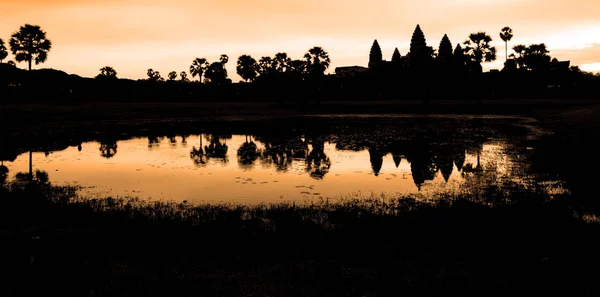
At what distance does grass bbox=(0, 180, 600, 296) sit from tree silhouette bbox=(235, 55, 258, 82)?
130m

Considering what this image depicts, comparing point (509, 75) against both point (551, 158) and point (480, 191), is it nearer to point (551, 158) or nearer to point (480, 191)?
point (551, 158)

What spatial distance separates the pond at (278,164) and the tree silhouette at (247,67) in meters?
105

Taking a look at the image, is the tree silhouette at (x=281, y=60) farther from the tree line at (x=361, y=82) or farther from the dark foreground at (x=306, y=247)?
the dark foreground at (x=306, y=247)

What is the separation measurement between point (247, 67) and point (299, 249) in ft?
444

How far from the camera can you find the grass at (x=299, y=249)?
7645 mm

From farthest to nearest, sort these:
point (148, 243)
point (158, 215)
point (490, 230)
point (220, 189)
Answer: point (220, 189), point (158, 215), point (490, 230), point (148, 243)

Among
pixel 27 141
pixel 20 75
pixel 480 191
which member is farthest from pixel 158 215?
pixel 20 75

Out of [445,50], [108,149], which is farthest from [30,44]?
[445,50]

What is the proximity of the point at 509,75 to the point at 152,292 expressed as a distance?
113m

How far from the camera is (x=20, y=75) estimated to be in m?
92.1

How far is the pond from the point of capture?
1683 centimetres

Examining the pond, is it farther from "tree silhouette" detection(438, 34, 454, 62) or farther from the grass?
"tree silhouette" detection(438, 34, 454, 62)

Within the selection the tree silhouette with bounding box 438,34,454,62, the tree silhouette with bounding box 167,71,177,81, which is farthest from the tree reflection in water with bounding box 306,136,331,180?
the tree silhouette with bounding box 167,71,177,81

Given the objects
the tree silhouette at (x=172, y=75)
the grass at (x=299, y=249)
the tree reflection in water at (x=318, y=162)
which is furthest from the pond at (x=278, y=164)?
the tree silhouette at (x=172, y=75)
